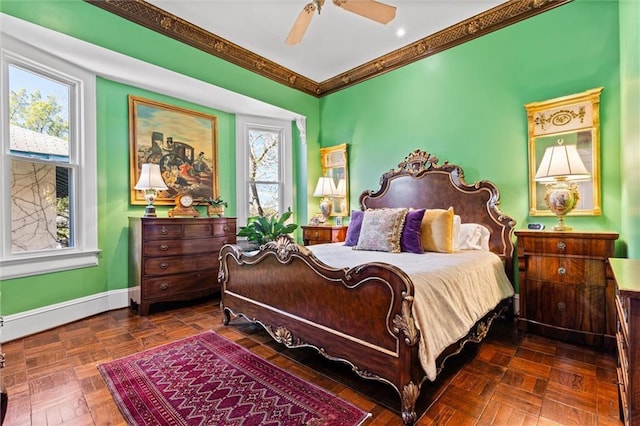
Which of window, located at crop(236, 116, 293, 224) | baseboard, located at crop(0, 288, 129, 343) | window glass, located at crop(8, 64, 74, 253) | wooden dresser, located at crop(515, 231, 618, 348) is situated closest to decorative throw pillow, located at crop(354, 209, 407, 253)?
wooden dresser, located at crop(515, 231, 618, 348)

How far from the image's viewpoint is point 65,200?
297 cm

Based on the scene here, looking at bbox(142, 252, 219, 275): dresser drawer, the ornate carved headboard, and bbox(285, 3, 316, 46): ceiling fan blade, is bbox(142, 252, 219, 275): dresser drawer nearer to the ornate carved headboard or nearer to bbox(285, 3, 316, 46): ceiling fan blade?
the ornate carved headboard

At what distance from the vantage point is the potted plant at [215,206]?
3.88 m

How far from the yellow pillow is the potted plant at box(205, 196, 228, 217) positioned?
8.45 feet

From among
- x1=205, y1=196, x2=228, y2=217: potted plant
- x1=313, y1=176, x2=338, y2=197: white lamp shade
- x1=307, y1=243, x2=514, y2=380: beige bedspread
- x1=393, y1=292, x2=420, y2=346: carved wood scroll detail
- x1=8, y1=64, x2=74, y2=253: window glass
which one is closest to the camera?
x1=393, y1=292, x2=420, y2=346: carved wood scroll detail

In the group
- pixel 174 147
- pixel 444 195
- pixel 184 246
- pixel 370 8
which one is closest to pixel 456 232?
pixel 444 195

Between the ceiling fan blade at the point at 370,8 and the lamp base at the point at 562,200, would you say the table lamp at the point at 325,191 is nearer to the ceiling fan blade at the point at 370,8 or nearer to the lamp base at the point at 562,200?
the ceiling fan blade at the point at 370,8

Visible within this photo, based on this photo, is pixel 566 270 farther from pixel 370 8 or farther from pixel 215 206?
pixel 215 206

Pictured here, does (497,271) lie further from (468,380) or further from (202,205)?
(202,205)

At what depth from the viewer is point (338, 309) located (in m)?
1.78

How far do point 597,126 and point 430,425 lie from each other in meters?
2.75

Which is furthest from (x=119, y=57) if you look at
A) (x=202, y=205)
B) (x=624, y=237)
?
(x=624, y=237)

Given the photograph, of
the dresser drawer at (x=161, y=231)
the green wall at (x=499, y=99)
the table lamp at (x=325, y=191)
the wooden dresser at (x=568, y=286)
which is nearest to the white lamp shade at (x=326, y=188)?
the table lamp at (x=325, y=191)

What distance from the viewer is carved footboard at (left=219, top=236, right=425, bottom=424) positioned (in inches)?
57.2
